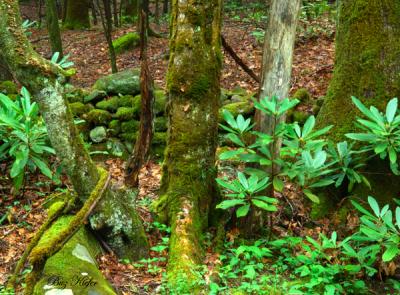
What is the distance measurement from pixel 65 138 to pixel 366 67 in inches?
127

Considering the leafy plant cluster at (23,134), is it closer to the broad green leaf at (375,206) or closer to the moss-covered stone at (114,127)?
the moss-covered stone at (114,127)

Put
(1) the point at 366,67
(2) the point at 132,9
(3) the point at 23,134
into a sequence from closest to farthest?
(3) the point at 23,134, (1) the point at 366,67, (2) the point at 132,9

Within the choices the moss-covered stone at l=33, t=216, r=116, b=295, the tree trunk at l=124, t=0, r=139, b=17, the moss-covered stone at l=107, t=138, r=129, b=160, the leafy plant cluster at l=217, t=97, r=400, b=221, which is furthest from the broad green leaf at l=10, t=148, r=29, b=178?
the tree trunk at l=124, t=0, r=139, b=17

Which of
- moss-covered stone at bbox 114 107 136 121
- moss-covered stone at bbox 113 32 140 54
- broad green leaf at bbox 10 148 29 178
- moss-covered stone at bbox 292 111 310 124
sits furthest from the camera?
moss-covered stone at bbox 113 32 140 54

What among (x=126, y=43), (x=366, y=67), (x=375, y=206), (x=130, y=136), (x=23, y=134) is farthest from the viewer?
(x=126, y=43)

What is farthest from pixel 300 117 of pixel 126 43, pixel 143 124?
pixel 126 43

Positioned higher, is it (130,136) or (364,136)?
(364,136)

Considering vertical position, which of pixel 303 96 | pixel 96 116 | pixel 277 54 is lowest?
pixel 96 116

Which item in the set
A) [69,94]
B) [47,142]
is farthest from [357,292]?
[69,94]

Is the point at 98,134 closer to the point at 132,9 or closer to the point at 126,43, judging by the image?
the point at 126,43

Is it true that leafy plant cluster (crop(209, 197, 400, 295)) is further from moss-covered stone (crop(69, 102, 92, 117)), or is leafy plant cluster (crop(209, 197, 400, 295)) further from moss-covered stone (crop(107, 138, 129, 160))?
moss-covered stone (crop(69, 102, 92, 117))

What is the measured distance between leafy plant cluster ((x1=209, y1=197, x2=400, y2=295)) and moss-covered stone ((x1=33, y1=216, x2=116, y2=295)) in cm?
88

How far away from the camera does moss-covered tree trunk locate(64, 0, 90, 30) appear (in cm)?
1686

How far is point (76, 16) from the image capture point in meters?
17.0
